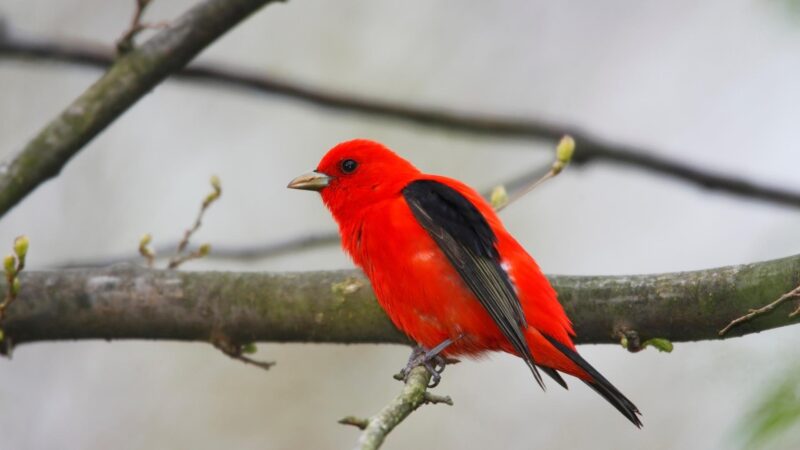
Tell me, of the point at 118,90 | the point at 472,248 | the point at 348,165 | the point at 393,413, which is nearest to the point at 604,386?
the point at 472,248

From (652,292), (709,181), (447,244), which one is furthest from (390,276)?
(709,181)

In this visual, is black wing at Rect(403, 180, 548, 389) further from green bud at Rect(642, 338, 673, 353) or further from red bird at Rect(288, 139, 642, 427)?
green bud at Rect(642, 338, 673, 353)

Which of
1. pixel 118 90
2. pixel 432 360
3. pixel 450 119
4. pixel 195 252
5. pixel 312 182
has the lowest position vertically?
pixel 432 360

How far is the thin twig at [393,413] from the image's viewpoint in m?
2.49

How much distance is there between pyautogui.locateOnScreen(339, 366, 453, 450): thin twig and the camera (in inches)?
98.2

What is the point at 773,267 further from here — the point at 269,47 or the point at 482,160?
the point at 269,47

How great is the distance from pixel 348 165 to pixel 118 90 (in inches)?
48.3

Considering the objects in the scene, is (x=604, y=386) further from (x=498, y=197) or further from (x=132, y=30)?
(x=132, y=30)

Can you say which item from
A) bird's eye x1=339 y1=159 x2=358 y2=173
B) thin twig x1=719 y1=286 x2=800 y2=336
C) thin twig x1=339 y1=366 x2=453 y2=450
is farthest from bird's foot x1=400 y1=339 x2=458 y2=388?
bird's eye x1=339 y1=159 x2=358 y2=173

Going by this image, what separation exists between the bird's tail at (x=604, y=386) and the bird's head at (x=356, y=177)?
1.22 meters

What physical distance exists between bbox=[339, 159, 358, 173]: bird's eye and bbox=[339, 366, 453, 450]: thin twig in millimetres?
1780

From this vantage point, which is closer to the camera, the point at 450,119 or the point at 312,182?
the point at 312,182

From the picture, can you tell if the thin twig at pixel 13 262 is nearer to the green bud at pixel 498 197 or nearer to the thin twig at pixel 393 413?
the thin twig at pixel 393 413

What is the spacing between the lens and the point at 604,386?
3.75 metres
